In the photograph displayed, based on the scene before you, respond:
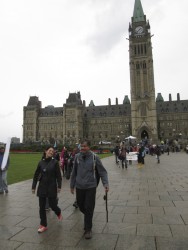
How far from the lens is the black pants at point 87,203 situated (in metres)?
5.87

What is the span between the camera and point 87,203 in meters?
5.96

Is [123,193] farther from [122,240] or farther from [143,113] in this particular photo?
[143,113]

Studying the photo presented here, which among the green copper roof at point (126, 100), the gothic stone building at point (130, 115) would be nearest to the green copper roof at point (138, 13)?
the gothic stone building at point (130, 115)

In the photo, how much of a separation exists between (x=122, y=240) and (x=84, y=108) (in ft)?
407

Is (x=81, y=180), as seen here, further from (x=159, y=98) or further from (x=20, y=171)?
(x=159, y=98)

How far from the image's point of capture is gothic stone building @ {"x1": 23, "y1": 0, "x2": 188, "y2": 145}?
3999 inches

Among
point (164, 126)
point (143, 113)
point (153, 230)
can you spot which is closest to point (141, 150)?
point (153, 230)

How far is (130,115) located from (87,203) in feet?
377

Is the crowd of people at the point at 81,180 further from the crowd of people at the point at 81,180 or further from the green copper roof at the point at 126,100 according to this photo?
the green copper roof at the point at 126,100

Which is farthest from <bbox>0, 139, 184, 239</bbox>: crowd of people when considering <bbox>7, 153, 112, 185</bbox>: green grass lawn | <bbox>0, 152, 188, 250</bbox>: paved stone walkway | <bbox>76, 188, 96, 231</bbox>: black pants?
<bbox>7, 153, 112, 185</bbox>: green grass lawn

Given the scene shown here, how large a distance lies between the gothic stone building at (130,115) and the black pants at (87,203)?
3707 inches

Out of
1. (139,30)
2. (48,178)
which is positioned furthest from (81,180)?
(139,30)

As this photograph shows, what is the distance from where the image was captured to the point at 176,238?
18.4ft

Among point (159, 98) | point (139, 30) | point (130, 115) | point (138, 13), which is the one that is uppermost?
point (138, 13)
